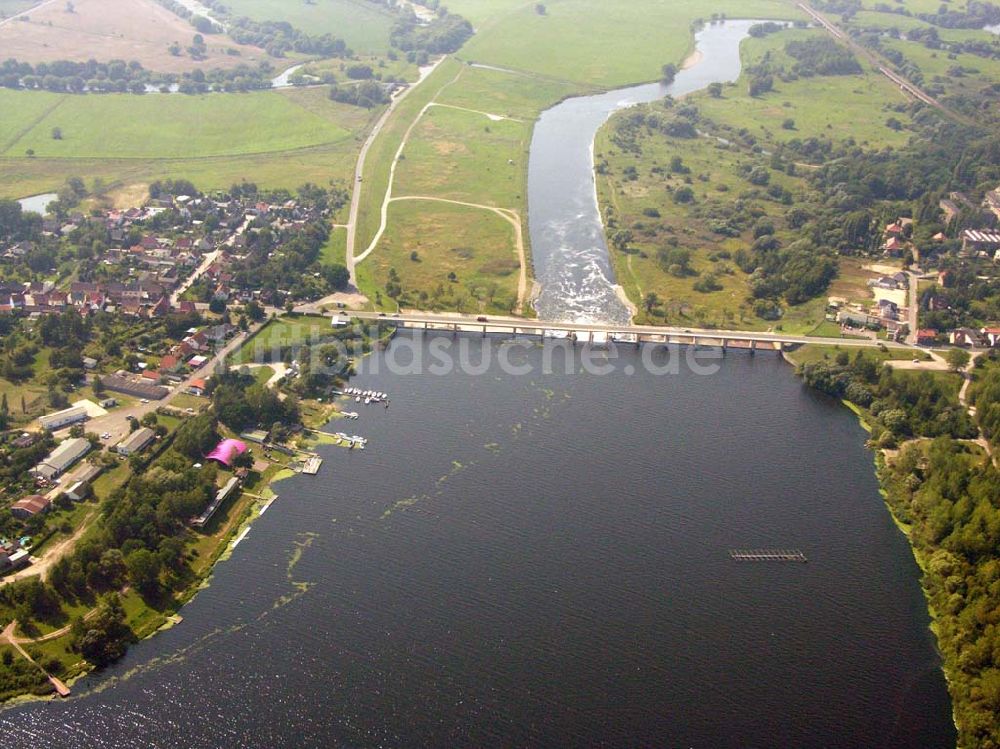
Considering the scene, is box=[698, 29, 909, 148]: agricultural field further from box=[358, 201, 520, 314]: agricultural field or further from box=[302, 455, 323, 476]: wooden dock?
box=[302, 455, 323, 476]: wooden dock

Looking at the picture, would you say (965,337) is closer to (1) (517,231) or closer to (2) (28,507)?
(1) (517,231)

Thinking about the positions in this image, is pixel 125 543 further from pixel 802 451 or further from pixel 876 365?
pixel 876 365

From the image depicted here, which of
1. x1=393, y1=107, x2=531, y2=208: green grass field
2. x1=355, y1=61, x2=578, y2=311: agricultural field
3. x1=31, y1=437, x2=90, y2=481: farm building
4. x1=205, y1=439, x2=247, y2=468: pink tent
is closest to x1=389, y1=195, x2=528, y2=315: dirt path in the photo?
x1=355, y1=61, x2=578, y2=311: agricultural field

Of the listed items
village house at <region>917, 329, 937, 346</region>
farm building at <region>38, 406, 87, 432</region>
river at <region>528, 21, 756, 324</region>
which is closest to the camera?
farm building at <region>38, 406, 87, 432</region>

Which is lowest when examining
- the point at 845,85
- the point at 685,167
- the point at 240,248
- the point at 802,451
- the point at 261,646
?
→ the point at 261,646

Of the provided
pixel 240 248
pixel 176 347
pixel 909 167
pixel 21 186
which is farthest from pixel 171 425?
pixel 909 167

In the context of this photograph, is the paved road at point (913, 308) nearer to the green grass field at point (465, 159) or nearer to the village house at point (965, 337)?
the village house at point (965, 337)

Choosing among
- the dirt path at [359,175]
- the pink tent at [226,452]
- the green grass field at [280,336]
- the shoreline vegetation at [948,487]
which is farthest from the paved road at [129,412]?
the shoreline vegetation at [948,487]
